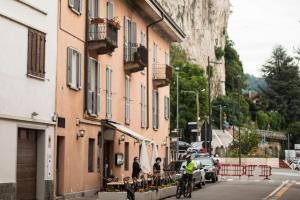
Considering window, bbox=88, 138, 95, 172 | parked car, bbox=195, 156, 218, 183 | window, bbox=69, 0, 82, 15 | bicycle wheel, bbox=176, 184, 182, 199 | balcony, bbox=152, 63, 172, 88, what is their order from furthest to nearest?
balcony, bbox=152, 63, 172, 88 → parked car, bbox=195, 156, 218, 183 → window, bbox=88, 138, 95, 172 → bicycle wheel, bbox=176, 184, 182, 199 → window, bbox=69, 0, 82, 15

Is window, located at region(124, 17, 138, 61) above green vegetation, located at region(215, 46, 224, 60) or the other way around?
the other way around

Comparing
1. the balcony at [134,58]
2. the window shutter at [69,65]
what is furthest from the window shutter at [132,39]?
the window shutter at [69,65]

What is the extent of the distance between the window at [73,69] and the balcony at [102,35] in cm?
139

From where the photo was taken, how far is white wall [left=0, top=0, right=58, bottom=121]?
20469mm

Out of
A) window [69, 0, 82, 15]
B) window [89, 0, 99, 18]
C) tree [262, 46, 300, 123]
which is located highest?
tree [262, 46, 300, 123]

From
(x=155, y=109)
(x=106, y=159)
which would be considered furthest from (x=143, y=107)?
(x=106, y=159)

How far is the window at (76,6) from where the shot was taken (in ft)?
85.6

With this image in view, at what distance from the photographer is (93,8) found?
29094mm

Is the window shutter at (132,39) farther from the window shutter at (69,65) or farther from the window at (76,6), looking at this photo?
the window shutter at (69,65)

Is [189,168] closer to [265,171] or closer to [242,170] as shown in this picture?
[265,171]

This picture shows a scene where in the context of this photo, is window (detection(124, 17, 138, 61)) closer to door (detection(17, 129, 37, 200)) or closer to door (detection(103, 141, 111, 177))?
door (detection(103, 141, 111, 177))

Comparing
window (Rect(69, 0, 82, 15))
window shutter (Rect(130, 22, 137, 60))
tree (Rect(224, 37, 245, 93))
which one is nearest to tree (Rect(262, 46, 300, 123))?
tree (Rect(224, 37, 245, 93))

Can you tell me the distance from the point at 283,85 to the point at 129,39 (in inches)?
4254

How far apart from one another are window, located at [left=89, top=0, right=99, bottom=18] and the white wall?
425 centimetres
